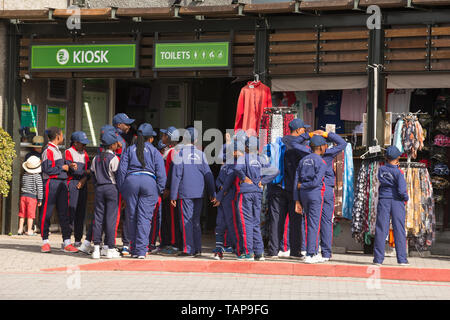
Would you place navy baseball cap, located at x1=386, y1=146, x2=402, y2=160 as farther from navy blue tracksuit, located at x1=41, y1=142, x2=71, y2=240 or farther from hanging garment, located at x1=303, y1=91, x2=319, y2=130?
navy blue tracksuit, located at x1=41, y1=142, x2=71, y2=240

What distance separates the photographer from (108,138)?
14.1m

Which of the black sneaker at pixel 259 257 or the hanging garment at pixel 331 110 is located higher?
the hanging garment at pixel 331 110

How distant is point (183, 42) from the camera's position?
16594 millimetres

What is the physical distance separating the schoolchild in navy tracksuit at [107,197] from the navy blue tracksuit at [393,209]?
3912 mm

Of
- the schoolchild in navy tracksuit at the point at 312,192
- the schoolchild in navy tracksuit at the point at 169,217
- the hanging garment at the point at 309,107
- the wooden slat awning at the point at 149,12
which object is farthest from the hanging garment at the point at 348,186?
the wooden slat awning at the point at 149,12

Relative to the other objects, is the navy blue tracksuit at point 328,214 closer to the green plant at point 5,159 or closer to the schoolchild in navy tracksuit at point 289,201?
the schoolchild in navy tracksuit at point 289,201

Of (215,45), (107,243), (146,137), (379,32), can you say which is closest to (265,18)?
(215,45)

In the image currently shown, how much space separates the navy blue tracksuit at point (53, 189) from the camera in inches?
576

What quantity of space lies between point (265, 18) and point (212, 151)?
13.8 feet

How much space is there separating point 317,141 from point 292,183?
33.9 inches

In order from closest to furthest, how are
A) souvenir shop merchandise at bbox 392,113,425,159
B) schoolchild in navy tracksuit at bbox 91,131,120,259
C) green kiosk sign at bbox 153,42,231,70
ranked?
schoolchild in navy tracksuit at bbox 91,131,120,259
souvenir shop merchandise at bbox 392,113,425,159
green kiosk sign at bbox 153,42,231,70

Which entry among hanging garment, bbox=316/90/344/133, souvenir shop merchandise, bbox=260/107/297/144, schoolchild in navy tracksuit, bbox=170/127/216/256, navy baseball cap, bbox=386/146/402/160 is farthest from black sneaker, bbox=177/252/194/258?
hanging garment, bbox=316/90/344/133

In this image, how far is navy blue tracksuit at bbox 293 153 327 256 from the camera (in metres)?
13.7

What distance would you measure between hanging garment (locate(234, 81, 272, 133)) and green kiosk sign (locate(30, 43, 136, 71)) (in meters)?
2.23
